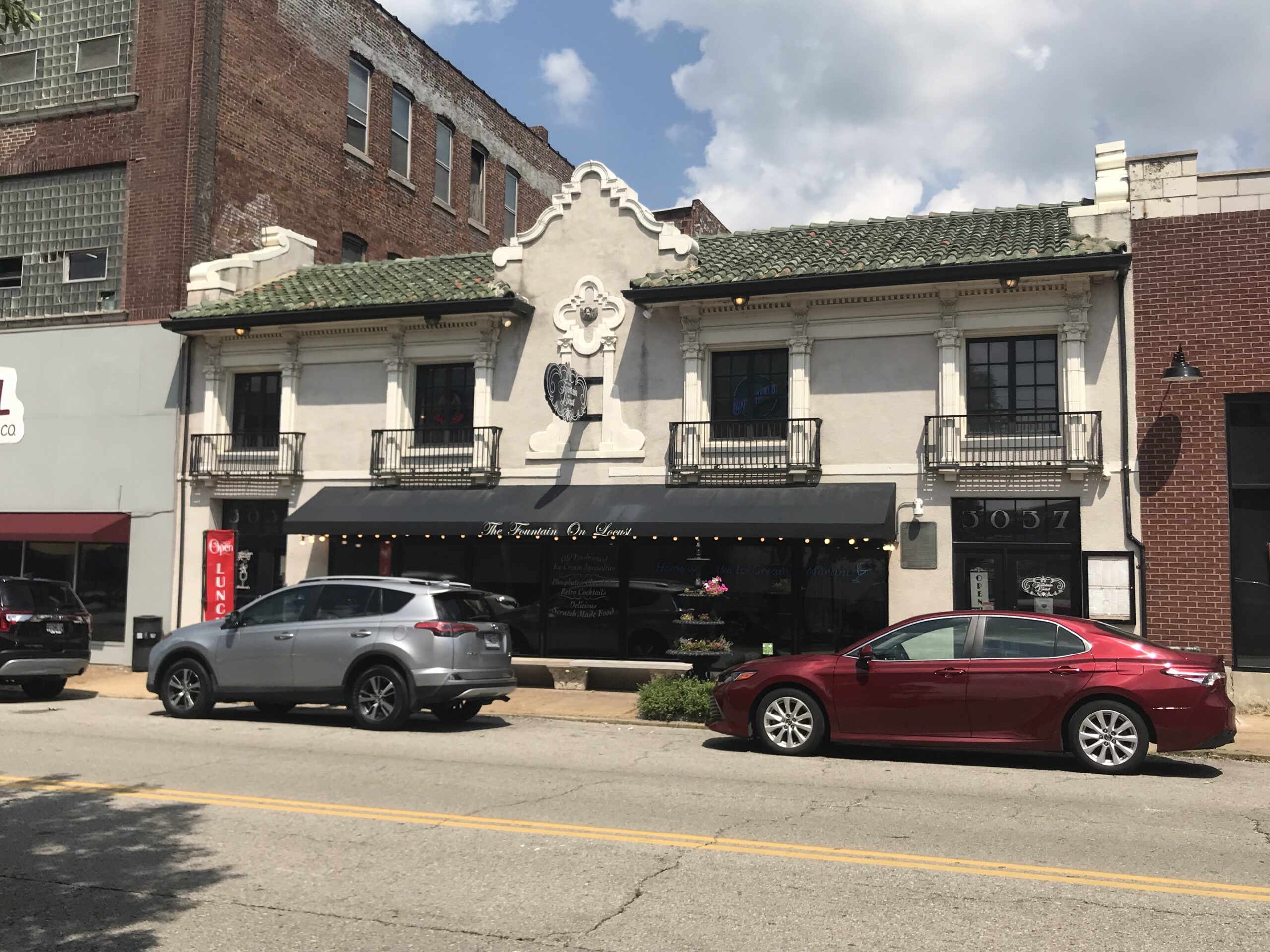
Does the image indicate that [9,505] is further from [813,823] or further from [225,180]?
[813,823]

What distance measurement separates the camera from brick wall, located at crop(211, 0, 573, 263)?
23.2 metres

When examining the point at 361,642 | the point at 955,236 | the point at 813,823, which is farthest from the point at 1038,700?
the point at 955,236

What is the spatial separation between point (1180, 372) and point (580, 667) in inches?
365

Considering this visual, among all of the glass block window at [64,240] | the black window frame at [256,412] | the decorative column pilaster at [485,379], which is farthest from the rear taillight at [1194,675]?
the glass block window at [64,240]

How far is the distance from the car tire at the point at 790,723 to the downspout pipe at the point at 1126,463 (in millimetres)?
6473

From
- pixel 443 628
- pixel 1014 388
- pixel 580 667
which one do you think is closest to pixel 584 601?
pixel 580 667

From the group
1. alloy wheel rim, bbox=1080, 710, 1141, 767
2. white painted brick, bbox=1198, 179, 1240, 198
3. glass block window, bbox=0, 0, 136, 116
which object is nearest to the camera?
alloy wheel rim, bbox=1080, 710, 1141, 767

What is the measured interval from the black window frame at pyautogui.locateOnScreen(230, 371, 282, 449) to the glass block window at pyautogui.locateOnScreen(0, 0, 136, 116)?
6.59 metres

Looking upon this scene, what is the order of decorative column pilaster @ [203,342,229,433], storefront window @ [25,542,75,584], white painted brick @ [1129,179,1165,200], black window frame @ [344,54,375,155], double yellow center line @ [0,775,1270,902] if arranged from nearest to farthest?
double yellow center line @ [0,775,1270,902] < white painted brick @ [1129,179,1165,200] < decorative column pilaster @ [203,342,229,433] < storefront window @ [25,542,75,584] < black window frame @ [344,54,375,155]

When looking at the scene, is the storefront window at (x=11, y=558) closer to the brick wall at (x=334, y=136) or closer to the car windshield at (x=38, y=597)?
the car windshield at (x=38, y=597)

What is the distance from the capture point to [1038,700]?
35.2 feet

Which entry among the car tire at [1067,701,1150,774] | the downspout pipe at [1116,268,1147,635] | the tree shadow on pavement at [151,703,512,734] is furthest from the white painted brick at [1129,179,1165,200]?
the tree shadow on pavement at [151,703,512,734]

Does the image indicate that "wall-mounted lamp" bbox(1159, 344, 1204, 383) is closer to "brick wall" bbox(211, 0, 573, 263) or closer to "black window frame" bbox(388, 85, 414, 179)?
"brick wall" bbox(211, 0, 573, 263)

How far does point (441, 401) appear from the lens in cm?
1984
